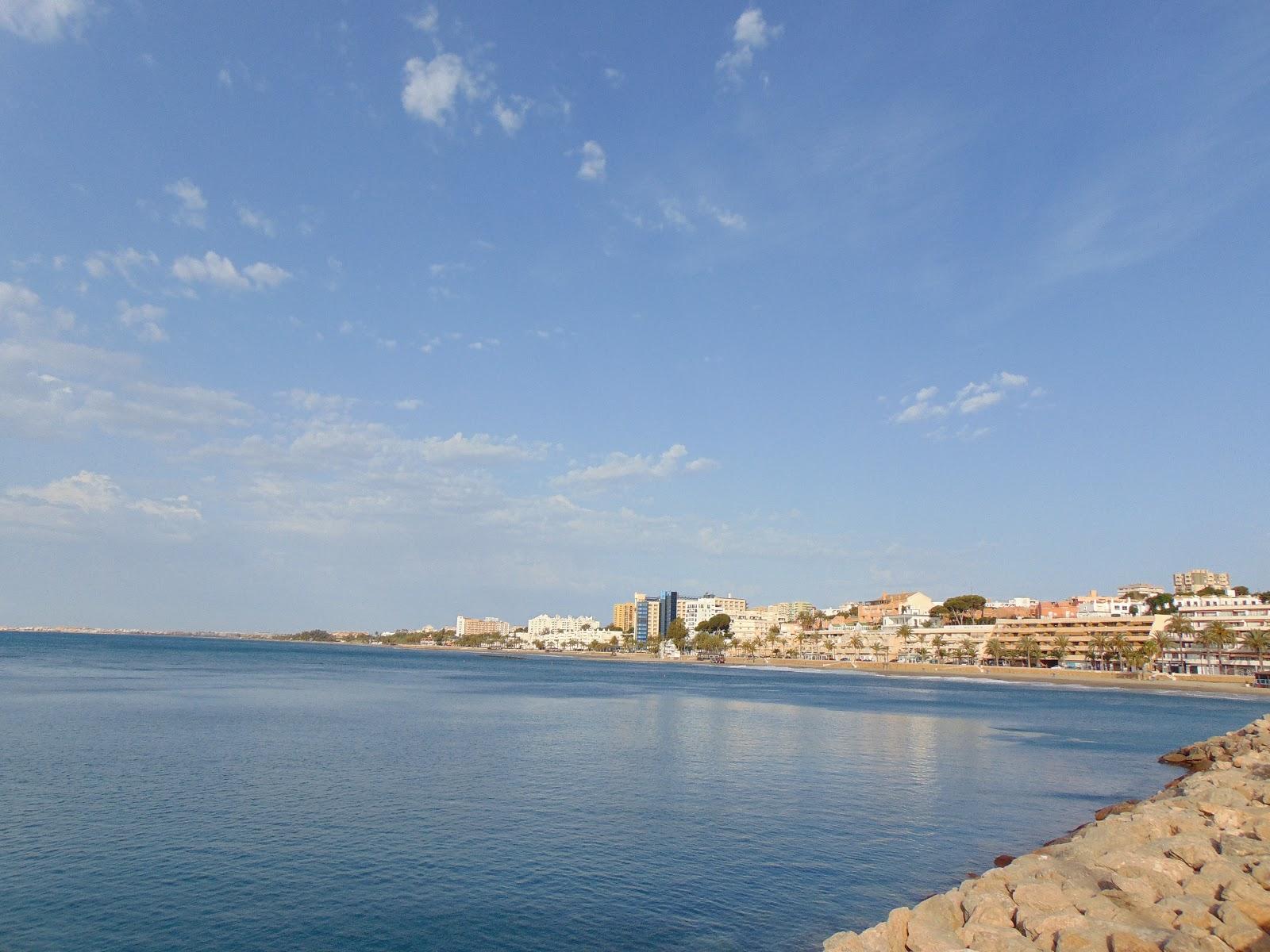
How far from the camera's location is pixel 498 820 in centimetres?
2355

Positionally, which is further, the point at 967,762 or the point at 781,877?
the point at 967,762

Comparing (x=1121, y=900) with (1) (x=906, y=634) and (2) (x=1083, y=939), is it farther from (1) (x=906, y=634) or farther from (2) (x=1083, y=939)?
(1) (x=906, y=634)

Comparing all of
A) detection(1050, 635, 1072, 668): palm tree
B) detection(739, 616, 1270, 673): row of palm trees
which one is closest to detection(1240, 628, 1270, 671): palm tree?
detection(739, 616, 1270, 673): row of palm trees

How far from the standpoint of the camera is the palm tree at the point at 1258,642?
10674 cm

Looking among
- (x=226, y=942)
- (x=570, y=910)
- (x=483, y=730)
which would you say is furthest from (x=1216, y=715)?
(x=226, y=942)

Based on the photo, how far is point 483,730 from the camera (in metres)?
44.0

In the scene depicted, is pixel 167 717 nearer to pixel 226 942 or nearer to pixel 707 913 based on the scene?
pixel 226 942

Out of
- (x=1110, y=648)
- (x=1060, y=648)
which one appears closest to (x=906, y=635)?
(x=1060, y=648)

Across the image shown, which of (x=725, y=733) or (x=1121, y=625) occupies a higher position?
(x=1121, y=625)

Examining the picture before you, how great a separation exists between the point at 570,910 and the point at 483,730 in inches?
1133

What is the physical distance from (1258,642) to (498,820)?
11959cm

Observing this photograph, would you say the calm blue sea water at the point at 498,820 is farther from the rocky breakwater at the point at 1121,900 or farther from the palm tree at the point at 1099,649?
the palm tree at the point at 1099,649

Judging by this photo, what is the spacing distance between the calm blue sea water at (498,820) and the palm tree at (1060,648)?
9852cm

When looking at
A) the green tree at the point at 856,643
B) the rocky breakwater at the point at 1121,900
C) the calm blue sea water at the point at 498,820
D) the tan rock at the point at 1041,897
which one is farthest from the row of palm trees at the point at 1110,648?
the tan rock at the point at 1041,897
